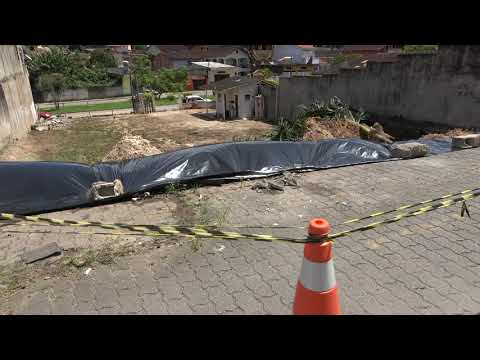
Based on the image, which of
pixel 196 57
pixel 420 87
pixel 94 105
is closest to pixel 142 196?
pixel 420 87

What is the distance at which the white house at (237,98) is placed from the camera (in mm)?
24547

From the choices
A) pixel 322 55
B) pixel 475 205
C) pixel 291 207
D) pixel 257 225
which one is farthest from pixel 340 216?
pixel 322 55

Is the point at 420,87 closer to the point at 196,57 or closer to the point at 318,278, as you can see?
the point at 318,278

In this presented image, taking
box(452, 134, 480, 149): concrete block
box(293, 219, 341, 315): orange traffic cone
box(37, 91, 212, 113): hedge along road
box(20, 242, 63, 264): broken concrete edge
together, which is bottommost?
box(37, 91, 212, 113): hedge along road

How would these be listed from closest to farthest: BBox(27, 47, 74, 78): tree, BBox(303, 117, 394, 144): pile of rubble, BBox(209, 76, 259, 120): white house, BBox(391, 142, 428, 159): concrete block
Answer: BBox(391, 142, 428, 159): concrete block < BBox(303, 117, 394, 144): pile of rubble < BBox(209, 76, 259, 120): white house < BBox(27, 47, 74, 78): tree

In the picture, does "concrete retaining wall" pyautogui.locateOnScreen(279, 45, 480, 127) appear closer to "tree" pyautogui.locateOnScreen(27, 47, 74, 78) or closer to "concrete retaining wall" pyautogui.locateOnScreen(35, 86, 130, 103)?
"concrete retaining wall" pyautogui.locateOnScreen(35, 86, 130, 103)

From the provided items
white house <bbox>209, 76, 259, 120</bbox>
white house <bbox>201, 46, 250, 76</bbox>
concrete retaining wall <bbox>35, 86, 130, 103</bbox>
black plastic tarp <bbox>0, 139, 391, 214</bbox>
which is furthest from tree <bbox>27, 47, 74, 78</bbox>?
A: black plastic tarp <bbox>0, 139, 391, 214</bbox>

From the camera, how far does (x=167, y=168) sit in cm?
553

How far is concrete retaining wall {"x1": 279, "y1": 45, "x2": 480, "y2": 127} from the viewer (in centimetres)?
1149

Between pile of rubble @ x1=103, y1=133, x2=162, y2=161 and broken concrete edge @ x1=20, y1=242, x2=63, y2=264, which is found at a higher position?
broken concrete edge @ x1=20, y1=242, x2=63, y2=264

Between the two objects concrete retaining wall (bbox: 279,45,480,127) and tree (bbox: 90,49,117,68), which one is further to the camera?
tree (bbox: 90,49,117,68)

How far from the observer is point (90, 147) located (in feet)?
50.9

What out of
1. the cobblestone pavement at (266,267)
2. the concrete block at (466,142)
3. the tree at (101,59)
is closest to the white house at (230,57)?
the tree at (101,59)

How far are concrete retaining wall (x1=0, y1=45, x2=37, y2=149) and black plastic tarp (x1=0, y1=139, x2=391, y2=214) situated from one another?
10.2m
